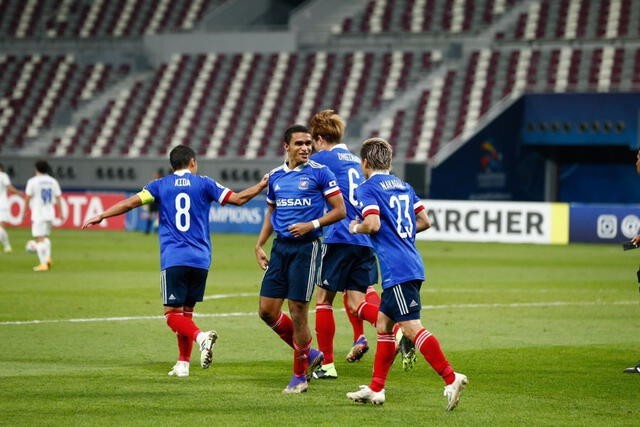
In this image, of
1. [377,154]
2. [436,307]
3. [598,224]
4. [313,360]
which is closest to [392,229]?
[377,154]

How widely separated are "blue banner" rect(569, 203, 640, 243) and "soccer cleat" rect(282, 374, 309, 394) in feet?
82.3

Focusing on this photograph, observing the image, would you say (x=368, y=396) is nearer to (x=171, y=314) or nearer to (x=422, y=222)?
(x=422, y=222)

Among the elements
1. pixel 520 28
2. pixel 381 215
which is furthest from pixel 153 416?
pixel 520 28

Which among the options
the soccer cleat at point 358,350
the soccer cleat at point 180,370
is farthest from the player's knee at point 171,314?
the soccer cleat at point 358,350

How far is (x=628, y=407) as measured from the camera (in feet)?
32.0

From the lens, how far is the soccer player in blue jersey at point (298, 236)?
10.5 meters

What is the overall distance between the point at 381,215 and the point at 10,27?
159 ft

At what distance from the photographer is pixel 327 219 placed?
10438mm

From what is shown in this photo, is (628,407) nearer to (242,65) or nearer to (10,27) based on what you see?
(242,65)

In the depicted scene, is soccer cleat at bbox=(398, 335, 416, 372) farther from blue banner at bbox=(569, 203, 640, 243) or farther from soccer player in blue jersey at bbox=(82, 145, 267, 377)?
blue banner at bbox=(569, 203, 640, 243)

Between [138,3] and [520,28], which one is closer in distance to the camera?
[520,28]

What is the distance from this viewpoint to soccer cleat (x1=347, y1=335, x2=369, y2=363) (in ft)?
40.5

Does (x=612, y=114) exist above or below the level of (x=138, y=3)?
below

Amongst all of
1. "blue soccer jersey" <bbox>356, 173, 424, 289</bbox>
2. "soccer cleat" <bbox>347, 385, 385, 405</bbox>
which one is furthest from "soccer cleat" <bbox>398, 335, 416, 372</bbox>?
"blue soccer jersey" <bbox>356, 173, 424, 289</bbox>
